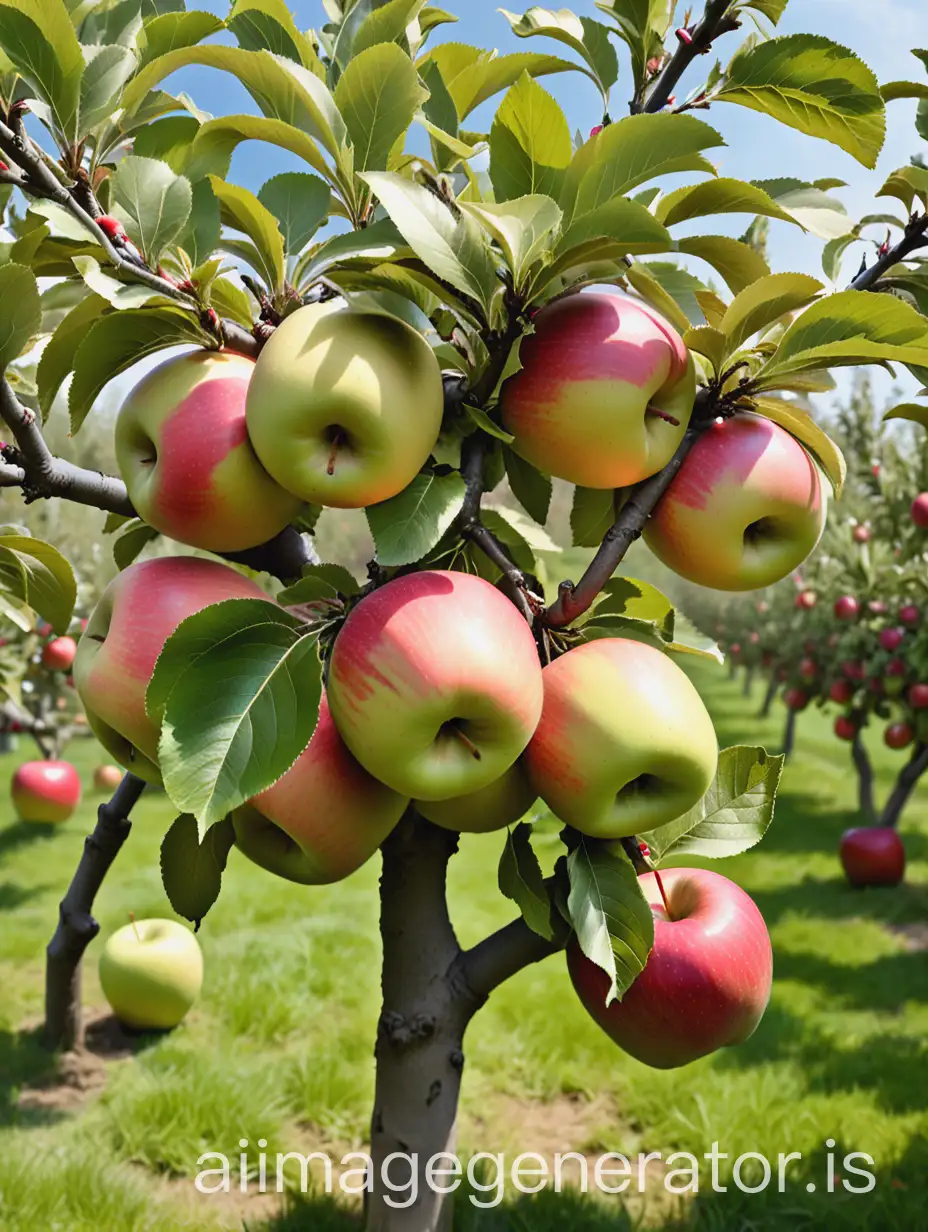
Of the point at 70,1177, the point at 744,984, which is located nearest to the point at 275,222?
the point at 744,984

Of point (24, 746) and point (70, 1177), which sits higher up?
point (70, 1177)

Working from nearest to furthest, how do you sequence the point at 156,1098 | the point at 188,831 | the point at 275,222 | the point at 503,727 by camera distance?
the point at 503,727 < the point at 275,222 < the point at 188,831 < the point at 156,1098

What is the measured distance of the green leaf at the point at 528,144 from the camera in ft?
2.91

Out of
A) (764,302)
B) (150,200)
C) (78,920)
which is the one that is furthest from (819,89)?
(78,920)

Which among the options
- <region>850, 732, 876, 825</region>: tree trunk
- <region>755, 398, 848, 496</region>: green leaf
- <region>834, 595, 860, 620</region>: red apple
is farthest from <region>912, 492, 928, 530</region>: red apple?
<region>755, 398, 848, 496</region>: green leaf

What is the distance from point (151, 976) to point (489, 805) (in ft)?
7.99

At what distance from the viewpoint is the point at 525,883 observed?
1058mm

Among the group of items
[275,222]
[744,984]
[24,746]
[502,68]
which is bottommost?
[24,746]

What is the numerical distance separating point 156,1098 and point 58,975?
444 millimetres

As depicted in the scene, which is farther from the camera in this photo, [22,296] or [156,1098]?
[156,1098]

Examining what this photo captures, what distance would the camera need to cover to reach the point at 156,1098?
8.67 feet

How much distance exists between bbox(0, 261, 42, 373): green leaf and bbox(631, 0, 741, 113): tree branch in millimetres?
727

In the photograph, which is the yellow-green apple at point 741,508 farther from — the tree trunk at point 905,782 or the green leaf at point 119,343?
the tree trunk at point 905,782

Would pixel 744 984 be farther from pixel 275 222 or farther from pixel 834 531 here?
pixel 834 531
